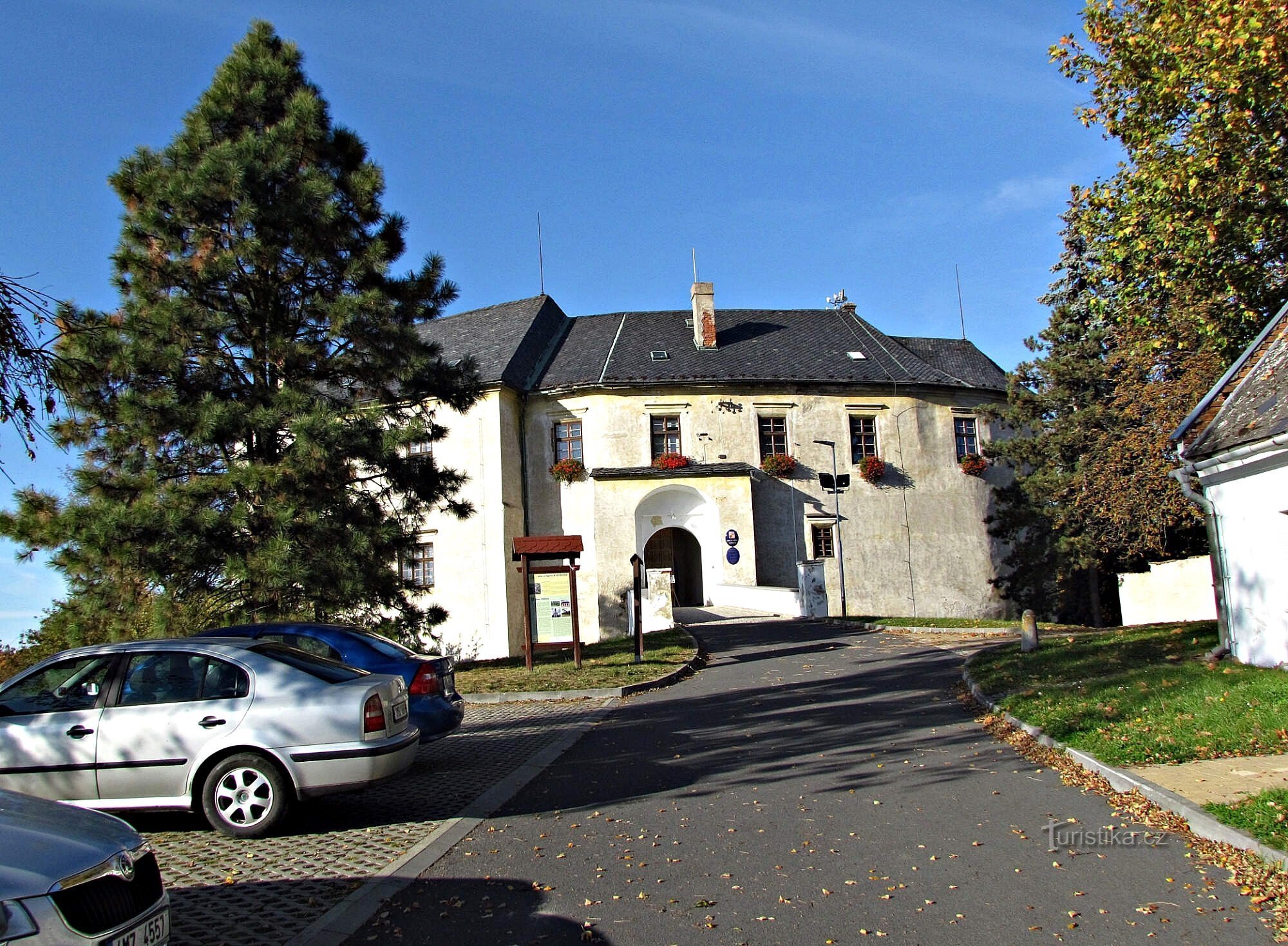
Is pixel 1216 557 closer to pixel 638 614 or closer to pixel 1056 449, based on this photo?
pixel 638 614

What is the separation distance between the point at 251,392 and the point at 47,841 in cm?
1481

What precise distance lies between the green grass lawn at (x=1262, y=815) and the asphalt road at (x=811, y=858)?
360mm

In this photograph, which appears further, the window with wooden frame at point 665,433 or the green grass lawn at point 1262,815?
the window with wooden frame at point 665,433

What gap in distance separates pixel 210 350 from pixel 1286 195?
60.3ft

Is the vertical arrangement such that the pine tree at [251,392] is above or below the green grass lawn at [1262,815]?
above

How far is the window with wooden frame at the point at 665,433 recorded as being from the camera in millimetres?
36969

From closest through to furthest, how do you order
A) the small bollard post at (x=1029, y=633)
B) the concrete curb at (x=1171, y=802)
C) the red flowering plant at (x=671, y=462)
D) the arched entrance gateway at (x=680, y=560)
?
the concrete curb at (x=1171, y=802), the small bollard post at (x=1029, y=633), the red flowering plant at (x=671, y=462), the arched entrance gateway at (x=680, y=560)

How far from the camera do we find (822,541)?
36.9 meters

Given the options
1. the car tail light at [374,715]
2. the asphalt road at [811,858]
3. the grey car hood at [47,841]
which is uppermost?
the car tail light at [374,715]

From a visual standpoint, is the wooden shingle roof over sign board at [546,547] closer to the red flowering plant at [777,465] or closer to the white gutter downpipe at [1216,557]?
the white gutter downpipe at [1216,557]

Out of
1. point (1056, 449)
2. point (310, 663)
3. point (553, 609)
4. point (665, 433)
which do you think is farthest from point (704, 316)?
point (310, 663)

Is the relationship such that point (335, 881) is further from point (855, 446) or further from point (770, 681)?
point (855, 446)

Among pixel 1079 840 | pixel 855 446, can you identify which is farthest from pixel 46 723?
pixel 855 446

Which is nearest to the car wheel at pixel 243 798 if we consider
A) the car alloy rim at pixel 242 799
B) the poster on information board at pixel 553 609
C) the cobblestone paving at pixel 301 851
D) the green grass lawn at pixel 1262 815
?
the car alloy rim at pixel 242 799
